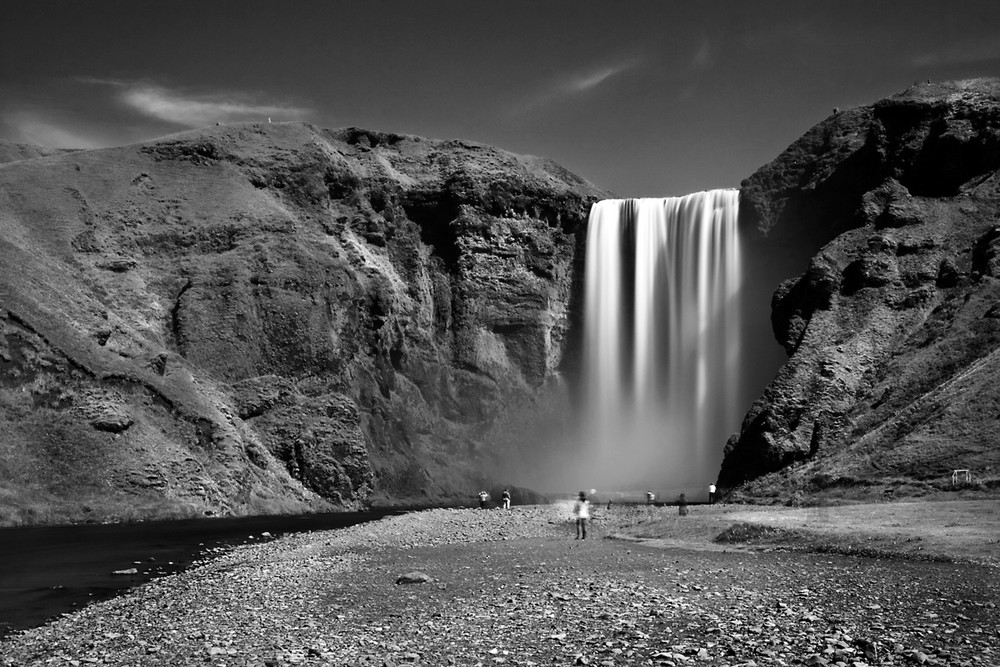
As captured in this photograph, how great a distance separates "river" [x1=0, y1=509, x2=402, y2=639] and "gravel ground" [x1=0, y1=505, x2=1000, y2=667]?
172 cm

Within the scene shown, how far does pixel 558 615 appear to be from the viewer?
18203 millimetres

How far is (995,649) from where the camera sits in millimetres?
13656

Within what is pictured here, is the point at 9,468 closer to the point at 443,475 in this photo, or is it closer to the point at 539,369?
the point at 443,475

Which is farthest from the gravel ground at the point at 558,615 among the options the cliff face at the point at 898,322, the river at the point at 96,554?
the cliff face at the point at 898,322

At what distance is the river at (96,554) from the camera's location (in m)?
25.3

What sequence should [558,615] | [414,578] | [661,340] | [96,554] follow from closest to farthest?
[558,615], [414,578], [96,554], [661,340]

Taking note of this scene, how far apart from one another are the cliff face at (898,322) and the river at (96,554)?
2795cm

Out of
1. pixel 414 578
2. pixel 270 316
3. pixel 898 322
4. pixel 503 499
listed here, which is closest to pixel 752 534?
pixel 414 578

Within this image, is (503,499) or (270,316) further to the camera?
(270,316)

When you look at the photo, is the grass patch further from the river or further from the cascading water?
the cascading water

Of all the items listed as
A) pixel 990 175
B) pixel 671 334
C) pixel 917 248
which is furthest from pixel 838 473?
pixel 671 334

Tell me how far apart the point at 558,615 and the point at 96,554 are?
2566 centimetres

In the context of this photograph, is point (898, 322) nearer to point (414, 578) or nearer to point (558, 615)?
point (414, 578)

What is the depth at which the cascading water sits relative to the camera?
295ft
